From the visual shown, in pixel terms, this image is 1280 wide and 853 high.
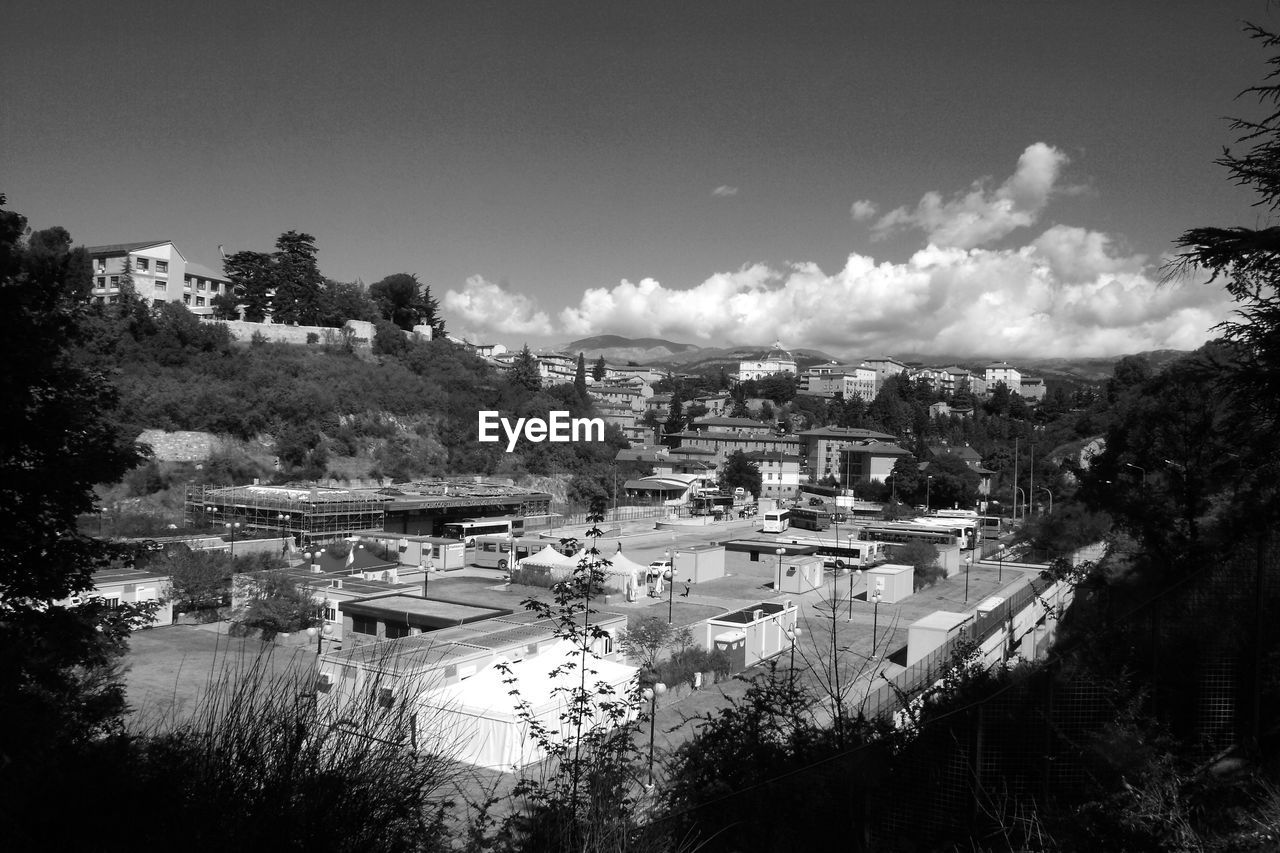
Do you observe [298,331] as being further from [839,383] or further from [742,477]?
[839,383]

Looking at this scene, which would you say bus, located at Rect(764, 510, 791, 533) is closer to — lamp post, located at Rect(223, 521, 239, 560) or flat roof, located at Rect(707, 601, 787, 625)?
flat roof, located at Rect(707, 601, 787, 625)

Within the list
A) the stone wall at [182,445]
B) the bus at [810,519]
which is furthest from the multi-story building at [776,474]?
the stone wall at [182,445]

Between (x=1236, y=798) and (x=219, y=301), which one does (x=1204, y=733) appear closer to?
(x=1236, y=798)

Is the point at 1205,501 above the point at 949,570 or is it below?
above

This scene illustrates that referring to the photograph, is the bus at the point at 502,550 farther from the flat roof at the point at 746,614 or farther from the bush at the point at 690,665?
the bush at the point at 690,665

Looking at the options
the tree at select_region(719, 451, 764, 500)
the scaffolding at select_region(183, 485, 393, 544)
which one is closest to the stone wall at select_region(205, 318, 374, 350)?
the scaffolding at select_region(183, 485, 393, 544)

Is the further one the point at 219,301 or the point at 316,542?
the point at 219,301

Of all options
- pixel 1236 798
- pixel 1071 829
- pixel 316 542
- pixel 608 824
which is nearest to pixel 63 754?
pixel 608 824

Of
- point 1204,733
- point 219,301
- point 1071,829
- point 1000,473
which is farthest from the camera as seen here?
point 1000,473
